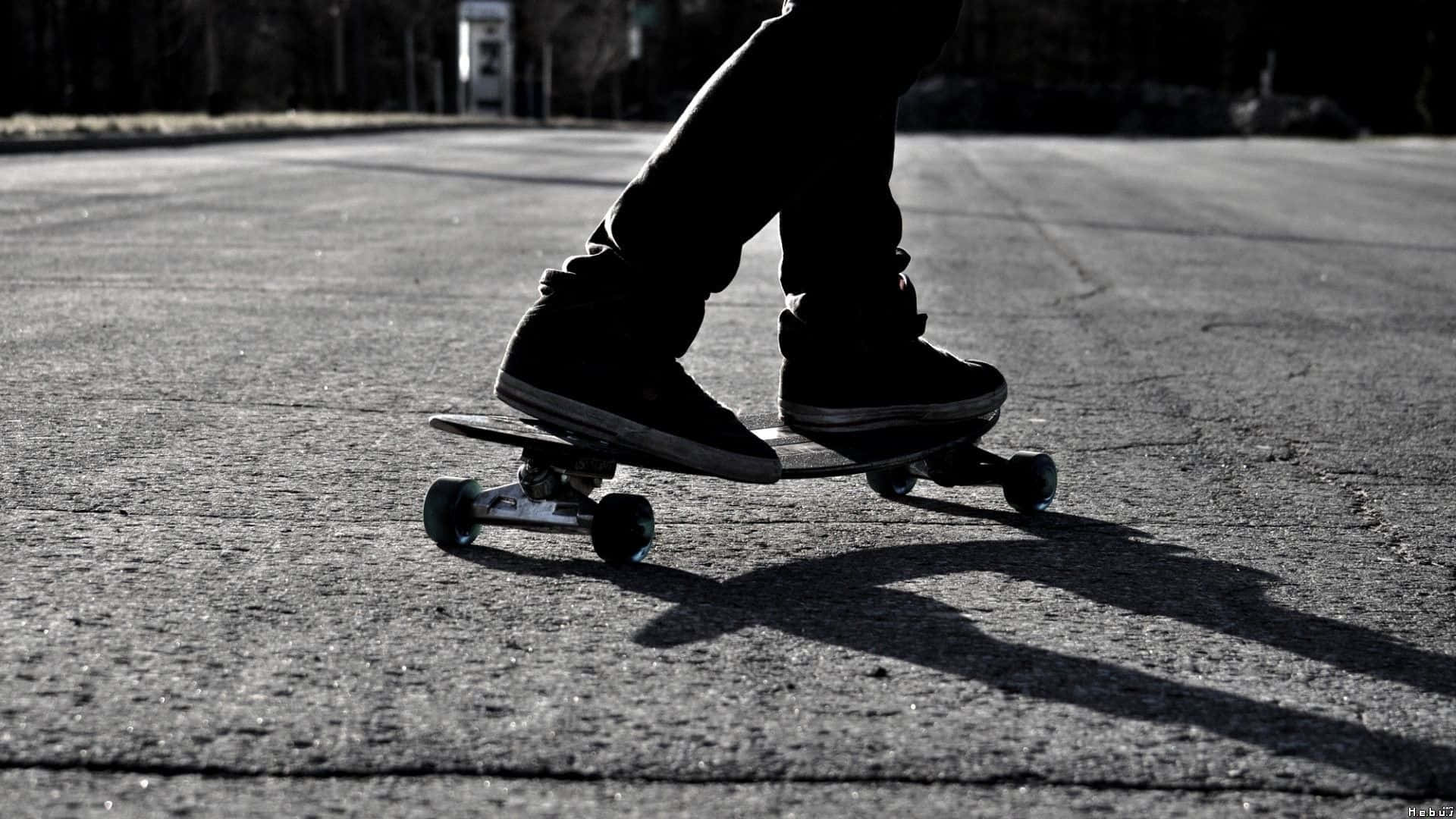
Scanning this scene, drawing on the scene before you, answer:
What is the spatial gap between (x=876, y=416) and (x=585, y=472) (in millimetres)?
507

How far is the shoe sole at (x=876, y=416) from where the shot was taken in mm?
2725

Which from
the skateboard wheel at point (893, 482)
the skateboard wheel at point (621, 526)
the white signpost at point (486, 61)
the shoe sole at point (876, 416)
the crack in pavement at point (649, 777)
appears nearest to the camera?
the crack in pavement at point (649, 777)

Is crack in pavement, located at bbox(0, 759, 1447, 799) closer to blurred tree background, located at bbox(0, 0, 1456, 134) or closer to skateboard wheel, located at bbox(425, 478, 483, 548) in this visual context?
skateboard wheel, located at bbox(425, 478, 483, 548)

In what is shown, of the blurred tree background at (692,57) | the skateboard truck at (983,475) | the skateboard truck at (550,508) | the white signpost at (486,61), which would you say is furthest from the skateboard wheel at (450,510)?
the white signpost at (486,61)

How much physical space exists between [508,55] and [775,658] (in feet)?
173

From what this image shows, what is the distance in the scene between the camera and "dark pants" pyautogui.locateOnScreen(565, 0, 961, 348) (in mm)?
2402

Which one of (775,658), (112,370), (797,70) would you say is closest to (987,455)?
(797,70)

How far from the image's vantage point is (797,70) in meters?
2.40

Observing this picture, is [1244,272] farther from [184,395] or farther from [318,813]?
[318,813]

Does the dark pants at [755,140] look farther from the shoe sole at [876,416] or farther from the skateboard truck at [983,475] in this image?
the skateboard truck at [983,475]

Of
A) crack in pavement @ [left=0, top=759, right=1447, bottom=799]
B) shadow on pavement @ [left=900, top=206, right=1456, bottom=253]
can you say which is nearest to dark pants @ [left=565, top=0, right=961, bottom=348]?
crack in pavement @ [left=0, top=759, right=1447, bottom=799]

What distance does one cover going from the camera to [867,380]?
8.97ft

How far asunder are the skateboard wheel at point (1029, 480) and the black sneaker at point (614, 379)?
0.54m

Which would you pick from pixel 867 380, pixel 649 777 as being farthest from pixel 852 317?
pixel 649 777
